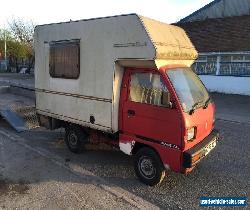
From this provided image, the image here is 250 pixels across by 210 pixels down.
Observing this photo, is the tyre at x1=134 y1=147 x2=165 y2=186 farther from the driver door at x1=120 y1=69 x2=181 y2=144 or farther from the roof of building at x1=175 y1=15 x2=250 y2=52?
the roof of building at x1=175 y1=15 x2=250 y2=52

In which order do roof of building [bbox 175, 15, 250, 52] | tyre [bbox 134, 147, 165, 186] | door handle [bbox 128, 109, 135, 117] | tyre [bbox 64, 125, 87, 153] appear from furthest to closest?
roof of building [bbox 175, 15, 250, 52]
tyre [bbox 64, 125, 87, 153]
door handle [bbox 128, 109, 135, 117]
tyre [bbox 134, 147, 165, 186]

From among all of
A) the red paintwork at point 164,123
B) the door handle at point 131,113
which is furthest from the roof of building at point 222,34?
the door handle at point 131,113

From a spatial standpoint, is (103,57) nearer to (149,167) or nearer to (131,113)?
(131,113)

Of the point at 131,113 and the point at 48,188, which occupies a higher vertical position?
the point at 131,113

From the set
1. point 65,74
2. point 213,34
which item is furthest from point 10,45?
point 65,74

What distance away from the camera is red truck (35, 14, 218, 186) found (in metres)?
5.46

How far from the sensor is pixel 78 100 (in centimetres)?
702

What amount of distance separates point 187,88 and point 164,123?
2.98ft

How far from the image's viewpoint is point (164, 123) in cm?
550

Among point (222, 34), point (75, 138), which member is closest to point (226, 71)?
point (222, 34)

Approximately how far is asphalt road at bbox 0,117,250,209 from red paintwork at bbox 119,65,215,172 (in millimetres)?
626

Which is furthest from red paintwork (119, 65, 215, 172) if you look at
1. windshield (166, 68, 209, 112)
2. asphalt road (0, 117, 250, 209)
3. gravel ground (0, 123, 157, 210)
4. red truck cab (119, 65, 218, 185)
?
gravel ground (0, 123, 157, 210)

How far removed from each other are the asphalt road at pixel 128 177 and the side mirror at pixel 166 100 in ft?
5.37

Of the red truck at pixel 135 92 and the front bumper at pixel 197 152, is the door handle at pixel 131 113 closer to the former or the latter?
the red truck at pixel 135 92
